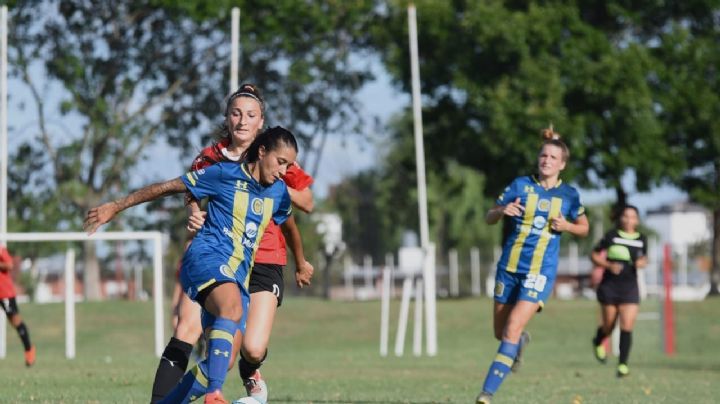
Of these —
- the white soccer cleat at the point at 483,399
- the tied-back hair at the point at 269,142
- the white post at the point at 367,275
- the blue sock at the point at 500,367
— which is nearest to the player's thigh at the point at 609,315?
the blue sock at the point at 500,367

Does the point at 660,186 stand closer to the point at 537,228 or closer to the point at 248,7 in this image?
the point at 248,7

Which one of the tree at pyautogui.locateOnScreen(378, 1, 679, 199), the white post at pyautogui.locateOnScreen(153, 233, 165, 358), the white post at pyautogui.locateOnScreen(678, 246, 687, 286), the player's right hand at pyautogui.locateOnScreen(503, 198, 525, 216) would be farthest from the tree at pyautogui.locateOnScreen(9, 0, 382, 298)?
the white post at pyautogui.locateOnScreen(678, 246, 687, 286)

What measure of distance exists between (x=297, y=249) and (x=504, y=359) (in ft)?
6.92

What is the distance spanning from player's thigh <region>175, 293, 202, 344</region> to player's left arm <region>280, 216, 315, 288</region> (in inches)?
29.3

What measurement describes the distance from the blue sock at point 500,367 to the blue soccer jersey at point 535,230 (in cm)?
70

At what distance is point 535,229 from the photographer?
10391 millimetres

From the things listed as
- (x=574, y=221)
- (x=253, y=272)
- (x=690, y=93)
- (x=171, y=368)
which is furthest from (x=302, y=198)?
(x=690, y=93)

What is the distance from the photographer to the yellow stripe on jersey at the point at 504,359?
9.77 meters

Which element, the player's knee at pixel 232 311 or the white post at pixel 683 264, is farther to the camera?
the white post at pixel 683 264

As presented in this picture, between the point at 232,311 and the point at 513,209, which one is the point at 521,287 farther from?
the point at 232,311

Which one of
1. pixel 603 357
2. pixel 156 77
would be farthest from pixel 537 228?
pixel 156 77

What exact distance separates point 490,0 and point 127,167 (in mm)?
10546

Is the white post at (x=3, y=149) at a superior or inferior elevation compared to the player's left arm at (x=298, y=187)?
superior

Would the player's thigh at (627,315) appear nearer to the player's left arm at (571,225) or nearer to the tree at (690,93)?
the player's left arm at (571,225)
